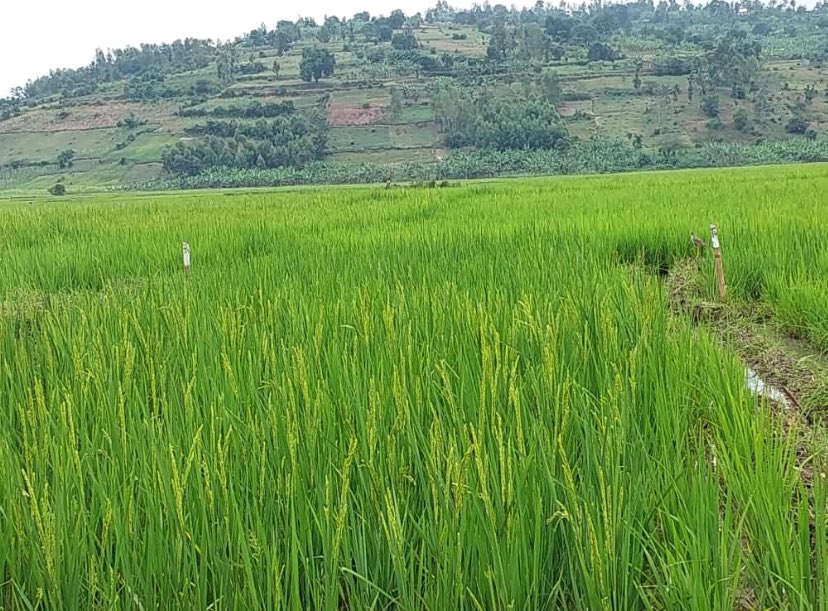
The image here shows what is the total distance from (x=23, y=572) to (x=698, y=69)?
3284 inches

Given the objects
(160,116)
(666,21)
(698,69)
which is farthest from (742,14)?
(160,116)

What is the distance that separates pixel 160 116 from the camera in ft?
256

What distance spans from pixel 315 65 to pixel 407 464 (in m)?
91.0

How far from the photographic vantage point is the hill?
58.6m

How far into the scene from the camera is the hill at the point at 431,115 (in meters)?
58.6

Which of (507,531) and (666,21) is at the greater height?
(666,21)

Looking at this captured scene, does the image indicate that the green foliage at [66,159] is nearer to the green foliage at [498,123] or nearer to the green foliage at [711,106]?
the green foliage at [498,123]

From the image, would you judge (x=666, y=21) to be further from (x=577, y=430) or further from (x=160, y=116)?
(x=577, y=430)

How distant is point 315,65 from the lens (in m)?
86.5

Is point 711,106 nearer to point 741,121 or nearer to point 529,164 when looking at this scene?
point 741,121

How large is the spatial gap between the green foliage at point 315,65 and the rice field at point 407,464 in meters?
88.8

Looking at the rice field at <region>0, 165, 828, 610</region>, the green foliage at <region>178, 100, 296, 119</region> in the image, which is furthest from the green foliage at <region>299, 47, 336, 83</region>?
the rice field at <region>0, 165, 828, 610</region>

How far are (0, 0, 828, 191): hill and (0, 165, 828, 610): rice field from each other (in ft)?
160

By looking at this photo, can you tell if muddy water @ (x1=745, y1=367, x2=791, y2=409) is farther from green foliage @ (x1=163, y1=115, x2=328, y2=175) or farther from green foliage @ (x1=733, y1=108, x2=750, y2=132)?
green foliage @ (x1=733, y1=108, x2=750, y2=132)
